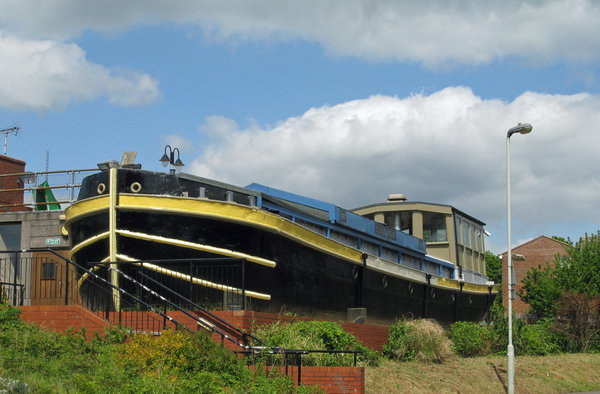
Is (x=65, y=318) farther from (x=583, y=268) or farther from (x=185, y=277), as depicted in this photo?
(x=583, y=268)

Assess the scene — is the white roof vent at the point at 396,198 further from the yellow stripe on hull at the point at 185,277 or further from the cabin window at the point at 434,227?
the yellow stripe on hull at the point at 185,277

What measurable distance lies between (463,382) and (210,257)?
6.13 meters

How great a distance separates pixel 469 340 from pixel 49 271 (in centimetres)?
1213

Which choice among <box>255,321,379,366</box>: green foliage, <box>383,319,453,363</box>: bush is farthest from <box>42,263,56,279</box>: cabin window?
<box>383,319,453,363</box>: bush

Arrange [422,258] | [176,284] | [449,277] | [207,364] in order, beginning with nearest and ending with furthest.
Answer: [207,364], [176,284], [422,258], [449,277]

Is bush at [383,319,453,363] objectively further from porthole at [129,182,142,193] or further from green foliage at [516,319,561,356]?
porthole at [129,182,142,193]

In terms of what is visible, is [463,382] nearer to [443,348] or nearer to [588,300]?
[443,348]

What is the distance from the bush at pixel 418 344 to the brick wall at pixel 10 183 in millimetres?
12126

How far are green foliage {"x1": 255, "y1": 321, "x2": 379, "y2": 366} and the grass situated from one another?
74 cm

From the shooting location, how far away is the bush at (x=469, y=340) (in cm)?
2158

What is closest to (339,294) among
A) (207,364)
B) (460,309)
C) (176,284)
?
(176,284)

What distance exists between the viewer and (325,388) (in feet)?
39.0

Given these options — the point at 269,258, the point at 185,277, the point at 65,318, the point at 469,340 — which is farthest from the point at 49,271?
the point at 469,340

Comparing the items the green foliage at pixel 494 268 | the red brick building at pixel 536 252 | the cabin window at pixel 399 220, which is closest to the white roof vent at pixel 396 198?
the cabin window at pixel 399 220
